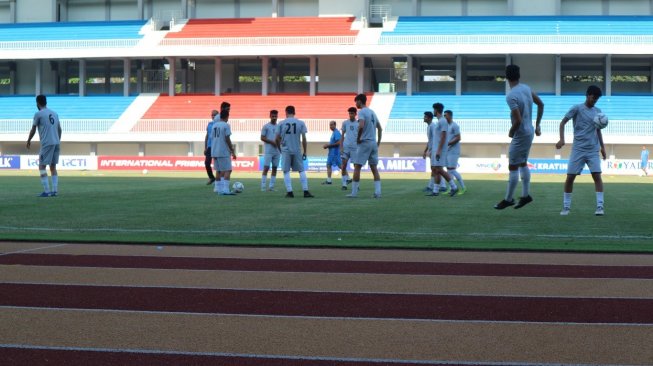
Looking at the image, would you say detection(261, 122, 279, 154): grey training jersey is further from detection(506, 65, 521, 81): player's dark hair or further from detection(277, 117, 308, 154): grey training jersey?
detection(506, 65, 521, 81): player's dark hair

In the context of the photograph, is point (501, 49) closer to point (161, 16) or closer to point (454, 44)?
point (454, 44)

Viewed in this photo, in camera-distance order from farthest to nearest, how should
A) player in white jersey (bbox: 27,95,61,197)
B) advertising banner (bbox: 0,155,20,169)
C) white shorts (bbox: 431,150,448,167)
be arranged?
advertising banner (bbox: 0,155,20,169)
white shorts (bbox: 431,150,448,167)
player in white jersey (bbox: 27,95,61,197)

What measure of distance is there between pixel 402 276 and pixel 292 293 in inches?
51.9

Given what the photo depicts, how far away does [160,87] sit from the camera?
60.0 m

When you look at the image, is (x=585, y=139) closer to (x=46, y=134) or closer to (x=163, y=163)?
(x=46, y=134)

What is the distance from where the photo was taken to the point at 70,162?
48.4m

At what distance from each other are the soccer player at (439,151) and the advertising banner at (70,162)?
3063 centimetres

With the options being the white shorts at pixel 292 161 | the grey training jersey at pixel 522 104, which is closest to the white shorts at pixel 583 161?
the grey training jersey at pixel 522 104

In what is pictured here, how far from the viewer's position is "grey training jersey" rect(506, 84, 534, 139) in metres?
13.0

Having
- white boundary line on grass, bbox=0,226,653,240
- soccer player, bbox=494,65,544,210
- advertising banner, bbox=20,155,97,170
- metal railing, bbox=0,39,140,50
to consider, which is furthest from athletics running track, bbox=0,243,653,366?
metal railing, bbox=0,39,140,50

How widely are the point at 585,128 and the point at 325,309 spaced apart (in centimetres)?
874

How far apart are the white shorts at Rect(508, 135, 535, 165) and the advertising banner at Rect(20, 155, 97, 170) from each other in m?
37.5

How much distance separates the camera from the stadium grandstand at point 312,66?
51156 millimetres

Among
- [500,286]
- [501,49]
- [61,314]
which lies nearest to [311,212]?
[500,286]
